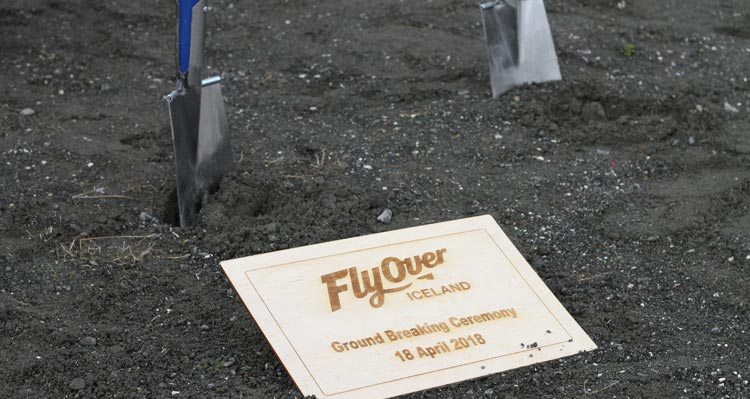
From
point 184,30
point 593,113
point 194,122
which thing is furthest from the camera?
point 593,113

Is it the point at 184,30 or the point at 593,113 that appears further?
the point at 593,113

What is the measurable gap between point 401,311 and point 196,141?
988mm

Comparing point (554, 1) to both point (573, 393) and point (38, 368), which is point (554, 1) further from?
point (38, 368)

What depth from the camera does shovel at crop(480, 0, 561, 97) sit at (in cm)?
448

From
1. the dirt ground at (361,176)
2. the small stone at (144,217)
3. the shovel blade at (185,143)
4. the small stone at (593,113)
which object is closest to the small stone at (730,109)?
the dirt ground at (361,176)

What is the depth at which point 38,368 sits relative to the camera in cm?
295

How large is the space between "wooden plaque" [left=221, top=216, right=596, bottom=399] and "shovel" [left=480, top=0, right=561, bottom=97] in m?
1.26

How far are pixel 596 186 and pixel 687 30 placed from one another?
1.55m

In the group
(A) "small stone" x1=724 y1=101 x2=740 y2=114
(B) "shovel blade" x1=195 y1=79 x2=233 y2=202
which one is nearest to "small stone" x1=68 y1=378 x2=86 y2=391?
(B) "shovel blade" x1=195 y1=79 x2=233 y2=202

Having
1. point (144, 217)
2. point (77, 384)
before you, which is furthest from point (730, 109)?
point (77, 384)

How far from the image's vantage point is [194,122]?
11.9 feet

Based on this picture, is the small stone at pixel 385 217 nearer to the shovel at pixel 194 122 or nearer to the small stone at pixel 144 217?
the shovel at pixel 194 122

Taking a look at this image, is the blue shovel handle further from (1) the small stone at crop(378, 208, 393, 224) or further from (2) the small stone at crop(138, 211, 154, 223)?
(1) the small stone at crop(378, 208, 393, 224)

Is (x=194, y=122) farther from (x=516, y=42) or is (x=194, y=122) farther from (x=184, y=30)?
(x=516, y=42)
